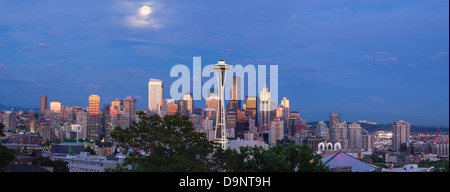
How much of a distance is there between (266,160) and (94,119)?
263 feet

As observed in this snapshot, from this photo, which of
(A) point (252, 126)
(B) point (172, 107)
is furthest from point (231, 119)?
(B) point (172, 107)

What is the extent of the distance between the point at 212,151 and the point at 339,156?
2550 centimetres

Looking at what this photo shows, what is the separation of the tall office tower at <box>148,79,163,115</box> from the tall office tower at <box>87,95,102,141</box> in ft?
81.8

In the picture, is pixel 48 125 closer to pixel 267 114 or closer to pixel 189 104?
pixel 189 104

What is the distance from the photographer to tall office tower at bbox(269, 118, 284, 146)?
79.9m

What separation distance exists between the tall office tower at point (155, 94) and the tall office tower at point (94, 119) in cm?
2493

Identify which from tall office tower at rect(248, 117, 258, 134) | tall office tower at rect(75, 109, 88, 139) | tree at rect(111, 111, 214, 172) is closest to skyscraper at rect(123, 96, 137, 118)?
tall office tower at rect(75, 109, 88, 139)

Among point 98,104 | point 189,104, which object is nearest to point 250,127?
point 189,104

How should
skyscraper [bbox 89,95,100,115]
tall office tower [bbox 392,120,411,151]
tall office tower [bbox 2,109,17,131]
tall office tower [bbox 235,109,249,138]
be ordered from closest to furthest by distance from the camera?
1. tall office tower [bbox 392,120,411,151]
2. tall office tower [bbox 2,109,17,131]
3. skyscraper [bbox 89,95,100,115]
4. tall office tower [bbox 235,109,249,138]

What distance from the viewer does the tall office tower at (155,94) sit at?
62156 mm

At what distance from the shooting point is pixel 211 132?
229 feet

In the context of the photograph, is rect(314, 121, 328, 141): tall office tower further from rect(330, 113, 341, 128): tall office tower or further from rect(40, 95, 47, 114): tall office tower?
rect(40, 95, 47, 114): tall office tower

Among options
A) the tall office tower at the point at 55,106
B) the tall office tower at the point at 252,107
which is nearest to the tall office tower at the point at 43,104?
the tall office tower at the point at 55,106

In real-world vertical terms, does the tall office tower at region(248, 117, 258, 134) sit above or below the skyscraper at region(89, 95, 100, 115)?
below
